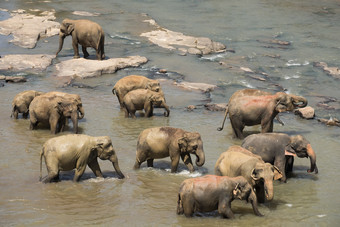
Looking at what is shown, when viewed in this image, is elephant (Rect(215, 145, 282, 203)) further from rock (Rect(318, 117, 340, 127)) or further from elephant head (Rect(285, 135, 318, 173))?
rock (Rect(318, 117, 340, 127))

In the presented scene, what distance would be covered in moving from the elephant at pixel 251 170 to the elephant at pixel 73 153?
8.48 feet

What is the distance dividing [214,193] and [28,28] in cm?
2209

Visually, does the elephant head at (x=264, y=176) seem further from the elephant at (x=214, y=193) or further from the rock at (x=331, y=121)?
the rock at (x=331, y=121)

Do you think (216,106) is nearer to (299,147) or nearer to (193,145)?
(299,147)

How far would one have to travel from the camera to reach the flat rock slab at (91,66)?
2442 centimetres

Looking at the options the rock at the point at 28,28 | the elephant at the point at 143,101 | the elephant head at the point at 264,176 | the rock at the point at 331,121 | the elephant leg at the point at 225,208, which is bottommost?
the rock at the point at 28,28

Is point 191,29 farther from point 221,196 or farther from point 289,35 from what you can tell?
point 221,196

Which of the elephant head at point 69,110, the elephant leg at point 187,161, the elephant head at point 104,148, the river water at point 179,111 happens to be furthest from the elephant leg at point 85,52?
the elephant head at point 104,148

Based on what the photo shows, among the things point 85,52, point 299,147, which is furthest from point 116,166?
point 85,52

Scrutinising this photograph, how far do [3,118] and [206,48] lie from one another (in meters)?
12.0

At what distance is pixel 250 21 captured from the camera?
3503 cm

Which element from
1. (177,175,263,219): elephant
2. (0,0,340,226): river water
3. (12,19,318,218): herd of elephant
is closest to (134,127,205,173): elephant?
(12,19,318,218): herd of elephant

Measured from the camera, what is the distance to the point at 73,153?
13.8m

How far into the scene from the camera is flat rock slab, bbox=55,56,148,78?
24.4m
